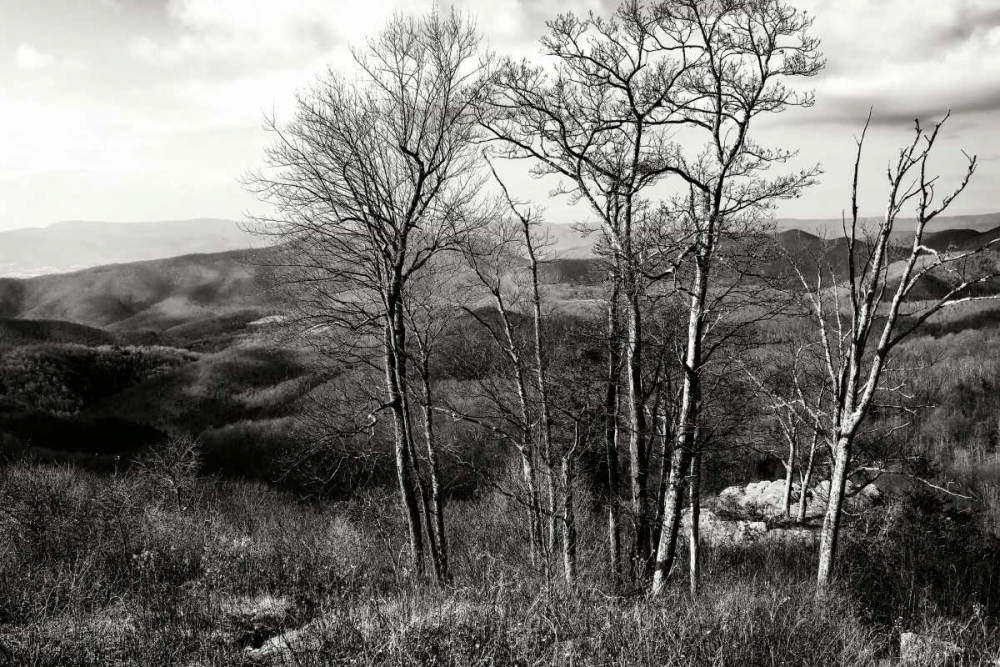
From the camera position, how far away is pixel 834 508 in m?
6.87

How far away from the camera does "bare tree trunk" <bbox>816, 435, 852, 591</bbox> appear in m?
6.78

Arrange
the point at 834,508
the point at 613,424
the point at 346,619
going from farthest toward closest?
the point at 613,424 < the point at 834,508 < the point at 346,619

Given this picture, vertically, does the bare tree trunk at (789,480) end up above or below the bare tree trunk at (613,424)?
below

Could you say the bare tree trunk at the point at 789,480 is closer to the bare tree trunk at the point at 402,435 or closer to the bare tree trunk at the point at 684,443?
the bare tree trunk at the point at 684,443

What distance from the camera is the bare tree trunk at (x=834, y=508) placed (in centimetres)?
678

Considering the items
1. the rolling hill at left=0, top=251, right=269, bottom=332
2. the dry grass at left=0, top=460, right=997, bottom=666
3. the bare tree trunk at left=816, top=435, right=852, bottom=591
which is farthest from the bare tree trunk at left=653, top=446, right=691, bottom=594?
the rolling hill at left=0, top=251, right=269, bottom=332

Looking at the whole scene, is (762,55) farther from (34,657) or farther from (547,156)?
(34,657)

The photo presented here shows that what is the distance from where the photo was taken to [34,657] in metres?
4.29

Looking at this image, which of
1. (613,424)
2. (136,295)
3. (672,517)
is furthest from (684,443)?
(136,295)

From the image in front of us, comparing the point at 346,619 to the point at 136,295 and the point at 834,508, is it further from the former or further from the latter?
the point at 136,295

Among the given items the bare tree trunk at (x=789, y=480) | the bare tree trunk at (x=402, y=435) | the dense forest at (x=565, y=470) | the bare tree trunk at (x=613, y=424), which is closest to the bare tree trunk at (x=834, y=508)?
the dense forest at (x=565, y=470)

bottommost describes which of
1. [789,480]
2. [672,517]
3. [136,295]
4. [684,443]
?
[789,480]

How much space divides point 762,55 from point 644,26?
1.50m

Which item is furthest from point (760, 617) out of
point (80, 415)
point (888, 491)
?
point (80, 415)
